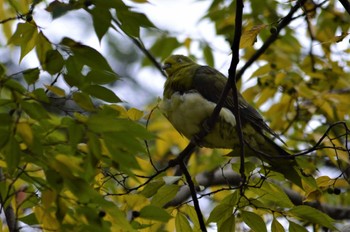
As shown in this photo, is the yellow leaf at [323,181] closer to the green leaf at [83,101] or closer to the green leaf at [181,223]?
the green leaf at [181,223]

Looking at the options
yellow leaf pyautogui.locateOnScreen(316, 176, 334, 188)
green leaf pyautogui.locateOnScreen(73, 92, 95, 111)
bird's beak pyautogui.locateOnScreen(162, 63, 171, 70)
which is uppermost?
bird's beak pyautogui.locateOnScreen(162, 63, 171, 70)

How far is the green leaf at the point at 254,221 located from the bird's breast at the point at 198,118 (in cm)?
87

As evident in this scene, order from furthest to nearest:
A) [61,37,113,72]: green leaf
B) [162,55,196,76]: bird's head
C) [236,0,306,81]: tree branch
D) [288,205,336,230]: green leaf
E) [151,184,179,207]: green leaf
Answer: [162,55,196,76]: bird's head < [236,0,306,81]: tree branch < [151,184,179,207]: green leaf < [288,205,336,230]: green leaf < [61,37,113,72]: green leaf

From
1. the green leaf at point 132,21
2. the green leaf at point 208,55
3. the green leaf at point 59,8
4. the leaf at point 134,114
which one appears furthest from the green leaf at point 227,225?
the green leaf at point 208,55

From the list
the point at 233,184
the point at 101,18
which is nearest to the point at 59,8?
the point at 101,18

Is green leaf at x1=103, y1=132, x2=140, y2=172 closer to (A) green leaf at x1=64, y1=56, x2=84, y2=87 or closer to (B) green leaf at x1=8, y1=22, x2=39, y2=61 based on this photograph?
(A) green leaf at x1=64, y1=56, x2=84, y2=87

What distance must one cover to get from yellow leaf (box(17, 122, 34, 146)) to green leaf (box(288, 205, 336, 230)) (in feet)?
3.39

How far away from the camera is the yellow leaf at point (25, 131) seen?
186 centimetres

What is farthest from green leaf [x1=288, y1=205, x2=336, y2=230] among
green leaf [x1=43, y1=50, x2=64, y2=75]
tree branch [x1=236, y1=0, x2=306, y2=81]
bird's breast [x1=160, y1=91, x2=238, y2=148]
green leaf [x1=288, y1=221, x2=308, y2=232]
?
tree branch [x1=236, y1=0, x2=306, y2=81]

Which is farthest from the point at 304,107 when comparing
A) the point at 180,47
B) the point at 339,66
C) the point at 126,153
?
the point at 126,153

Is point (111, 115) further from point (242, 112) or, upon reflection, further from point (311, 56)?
point (311, 56)

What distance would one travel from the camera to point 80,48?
208 centimetres

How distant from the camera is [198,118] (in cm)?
335

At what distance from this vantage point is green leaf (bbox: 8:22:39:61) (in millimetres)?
2234
